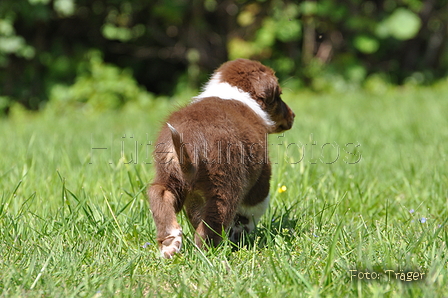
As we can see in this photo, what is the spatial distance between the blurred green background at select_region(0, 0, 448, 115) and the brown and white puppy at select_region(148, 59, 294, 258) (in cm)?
734

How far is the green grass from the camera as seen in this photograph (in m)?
2.22

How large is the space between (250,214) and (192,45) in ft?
27.2

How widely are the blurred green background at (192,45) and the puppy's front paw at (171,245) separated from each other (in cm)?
775

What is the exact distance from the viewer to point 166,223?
258 centimetres

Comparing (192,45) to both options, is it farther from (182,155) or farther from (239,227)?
(182,155)

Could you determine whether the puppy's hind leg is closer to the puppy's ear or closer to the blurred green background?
the puppy's ear

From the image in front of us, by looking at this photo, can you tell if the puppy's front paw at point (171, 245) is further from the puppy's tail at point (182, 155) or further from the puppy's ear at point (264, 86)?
the puppy's ear at point (264, 86)

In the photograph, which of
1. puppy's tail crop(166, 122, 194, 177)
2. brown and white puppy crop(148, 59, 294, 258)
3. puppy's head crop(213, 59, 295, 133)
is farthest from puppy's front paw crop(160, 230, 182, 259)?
puppy's head crop(213, 59, 295, 133)

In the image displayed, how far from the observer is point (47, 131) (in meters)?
7.21

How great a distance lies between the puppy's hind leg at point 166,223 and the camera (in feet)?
8.41

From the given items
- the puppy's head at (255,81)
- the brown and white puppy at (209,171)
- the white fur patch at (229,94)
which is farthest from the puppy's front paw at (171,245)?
the puppy's head at (255,81)

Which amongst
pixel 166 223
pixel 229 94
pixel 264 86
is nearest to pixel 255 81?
pixel 264 86

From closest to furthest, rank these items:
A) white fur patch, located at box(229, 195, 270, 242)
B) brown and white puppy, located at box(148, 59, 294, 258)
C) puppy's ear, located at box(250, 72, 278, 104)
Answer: brown and white puppy, located at box(148, 59, 294, 258), white fur patch, located at box(229, 195, 270, 242), puppy's ear, located at box(250, 72, 278, 104)

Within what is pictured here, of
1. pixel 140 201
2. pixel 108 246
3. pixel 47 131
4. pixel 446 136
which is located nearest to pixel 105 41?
pixel 47 131
